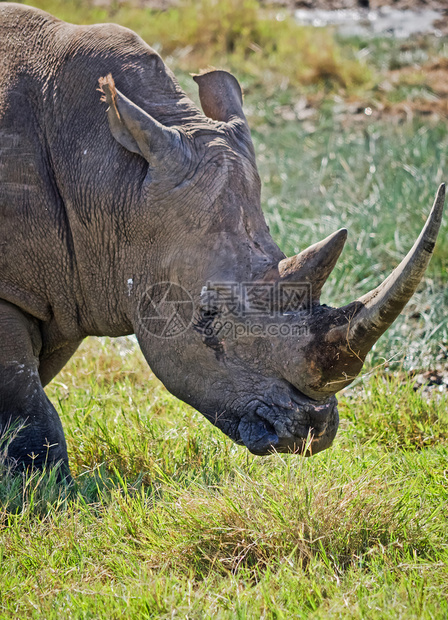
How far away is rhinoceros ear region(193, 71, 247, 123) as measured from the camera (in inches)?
177

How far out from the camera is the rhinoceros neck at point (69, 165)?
4.15 meters

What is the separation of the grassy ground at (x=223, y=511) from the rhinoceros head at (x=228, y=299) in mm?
333

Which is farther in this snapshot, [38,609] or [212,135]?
[212,135]

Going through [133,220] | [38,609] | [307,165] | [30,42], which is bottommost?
[307,165]

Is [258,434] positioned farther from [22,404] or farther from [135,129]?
[135,129]

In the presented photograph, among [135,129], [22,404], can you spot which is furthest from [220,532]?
[135,129]

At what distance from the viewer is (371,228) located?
24.0 ft

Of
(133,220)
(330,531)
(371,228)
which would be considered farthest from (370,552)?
(371,228)

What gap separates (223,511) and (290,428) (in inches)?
18.6

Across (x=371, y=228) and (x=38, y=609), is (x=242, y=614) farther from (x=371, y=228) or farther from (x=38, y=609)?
(x=371, y=228)

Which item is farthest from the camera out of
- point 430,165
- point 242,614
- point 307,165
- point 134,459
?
point 307,165

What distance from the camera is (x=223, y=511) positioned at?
3.67 metres

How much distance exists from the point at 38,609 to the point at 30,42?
2773 mm

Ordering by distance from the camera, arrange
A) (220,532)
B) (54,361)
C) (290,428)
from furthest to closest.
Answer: (54,361) → (290,428) → (220,532)
